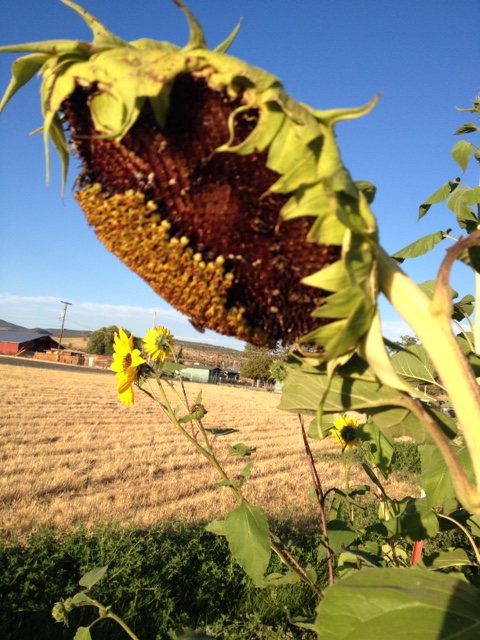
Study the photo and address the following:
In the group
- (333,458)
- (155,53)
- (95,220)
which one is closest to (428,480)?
(95,220)

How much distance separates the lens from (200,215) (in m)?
0.89

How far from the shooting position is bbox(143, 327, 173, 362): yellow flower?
3.96 m

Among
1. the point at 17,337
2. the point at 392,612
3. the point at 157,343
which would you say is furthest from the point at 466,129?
the point at 17,337

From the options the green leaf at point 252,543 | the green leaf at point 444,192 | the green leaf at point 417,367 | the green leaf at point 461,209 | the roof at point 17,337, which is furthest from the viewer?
the roof at point 17,337

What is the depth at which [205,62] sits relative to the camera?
81 centimetres

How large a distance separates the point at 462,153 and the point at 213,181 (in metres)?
2.97

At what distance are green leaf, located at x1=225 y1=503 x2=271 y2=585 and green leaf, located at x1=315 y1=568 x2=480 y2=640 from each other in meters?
1.75

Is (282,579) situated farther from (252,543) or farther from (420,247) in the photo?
(420,247)

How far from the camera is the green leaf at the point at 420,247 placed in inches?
116

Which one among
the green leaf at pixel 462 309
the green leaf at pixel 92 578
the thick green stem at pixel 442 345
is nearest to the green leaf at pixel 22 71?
the thick green stem at pixel 442 345

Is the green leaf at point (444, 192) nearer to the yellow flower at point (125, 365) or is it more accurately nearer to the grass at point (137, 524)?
the yellow flower at point (125, 365)

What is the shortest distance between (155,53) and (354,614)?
917mm

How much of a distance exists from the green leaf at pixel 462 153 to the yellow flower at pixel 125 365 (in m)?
2.31

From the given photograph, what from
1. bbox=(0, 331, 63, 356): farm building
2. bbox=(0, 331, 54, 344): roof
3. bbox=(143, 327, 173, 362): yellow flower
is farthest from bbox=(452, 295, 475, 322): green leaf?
bbox=(0, 331, 54, 344): roof
